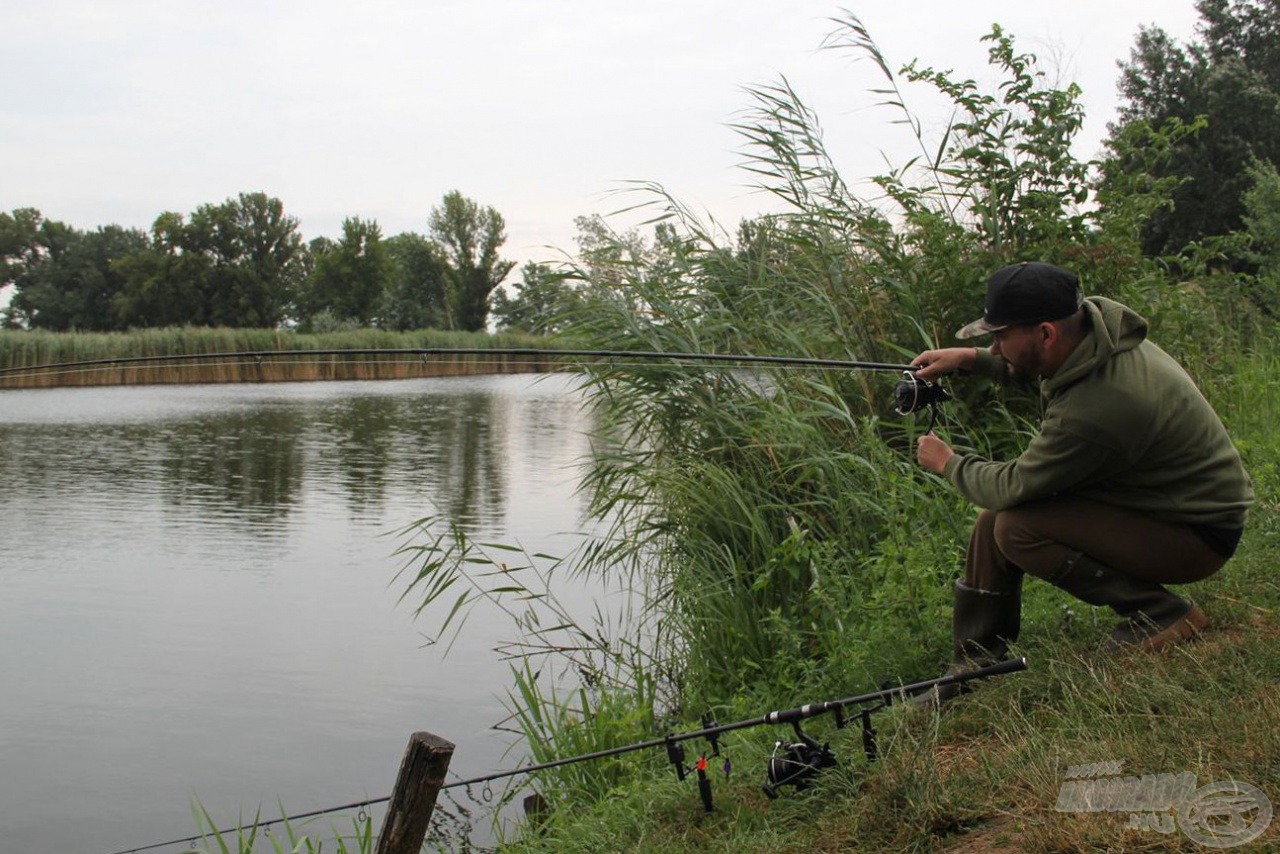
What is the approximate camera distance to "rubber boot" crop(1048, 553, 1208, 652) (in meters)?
3.22

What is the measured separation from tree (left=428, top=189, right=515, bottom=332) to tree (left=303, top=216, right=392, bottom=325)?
591 cm

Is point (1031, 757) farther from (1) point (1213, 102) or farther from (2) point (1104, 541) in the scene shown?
(1) point (1213, 102)

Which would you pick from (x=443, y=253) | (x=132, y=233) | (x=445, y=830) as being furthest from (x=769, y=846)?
(x=132, y=233)

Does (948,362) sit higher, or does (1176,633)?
(948,362)

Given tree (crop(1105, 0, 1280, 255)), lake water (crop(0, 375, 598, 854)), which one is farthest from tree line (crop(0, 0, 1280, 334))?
lake water (crop(0, 375, 598, 854))

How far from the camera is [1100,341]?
3039 mm

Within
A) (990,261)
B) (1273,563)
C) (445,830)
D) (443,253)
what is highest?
(443,253)

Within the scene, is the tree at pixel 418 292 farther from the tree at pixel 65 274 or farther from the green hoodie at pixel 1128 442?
the green hoodie at pixel 1128 442

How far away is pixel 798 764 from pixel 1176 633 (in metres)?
1.18

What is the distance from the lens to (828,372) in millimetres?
5926

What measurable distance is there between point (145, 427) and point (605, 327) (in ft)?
51.1

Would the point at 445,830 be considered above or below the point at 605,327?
below

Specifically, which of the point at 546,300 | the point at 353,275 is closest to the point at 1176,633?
the point at 546,300

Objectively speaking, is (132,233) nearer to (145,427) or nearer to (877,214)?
(145,427)
